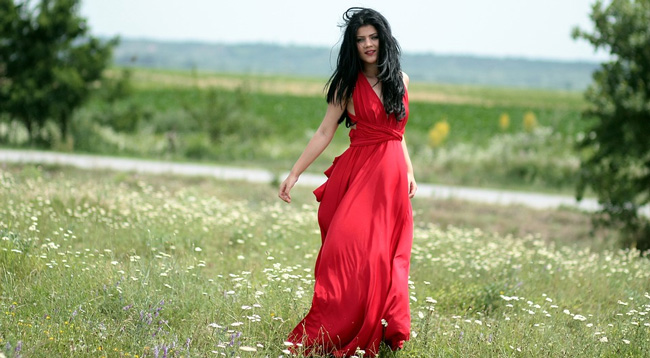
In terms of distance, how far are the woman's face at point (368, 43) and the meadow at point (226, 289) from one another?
63.7 inches

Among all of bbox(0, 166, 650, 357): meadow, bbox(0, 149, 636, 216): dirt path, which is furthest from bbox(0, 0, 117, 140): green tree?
bbox(0, 166, 650, 357): meadow

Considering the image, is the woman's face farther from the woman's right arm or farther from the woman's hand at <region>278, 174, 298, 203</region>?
the woman's hand at <region>278, 174, 298, 203</region>

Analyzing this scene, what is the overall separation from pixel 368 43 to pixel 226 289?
6.80ft

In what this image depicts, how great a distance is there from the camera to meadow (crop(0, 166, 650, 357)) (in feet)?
14.6

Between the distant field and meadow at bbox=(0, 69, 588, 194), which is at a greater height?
meadow at bbox=(0, 69, 588, 194)

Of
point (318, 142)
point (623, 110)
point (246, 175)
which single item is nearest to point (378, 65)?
point (318, 142)

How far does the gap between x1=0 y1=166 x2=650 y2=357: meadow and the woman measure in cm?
28

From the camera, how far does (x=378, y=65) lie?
4605 mm

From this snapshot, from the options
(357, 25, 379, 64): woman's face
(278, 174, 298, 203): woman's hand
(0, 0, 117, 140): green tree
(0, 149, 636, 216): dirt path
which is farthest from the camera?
(0, 0, 117, 140): green tree

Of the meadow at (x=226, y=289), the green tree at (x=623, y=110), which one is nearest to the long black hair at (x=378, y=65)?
the meadow at (x=226, y=289)

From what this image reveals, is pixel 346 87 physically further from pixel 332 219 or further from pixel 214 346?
pixel 214 346

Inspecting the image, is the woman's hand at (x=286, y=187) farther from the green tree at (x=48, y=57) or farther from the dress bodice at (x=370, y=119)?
the green tree at (x=48, y=57)

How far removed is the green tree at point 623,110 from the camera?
35.3 feet

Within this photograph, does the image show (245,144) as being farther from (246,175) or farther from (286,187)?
(286,187)
